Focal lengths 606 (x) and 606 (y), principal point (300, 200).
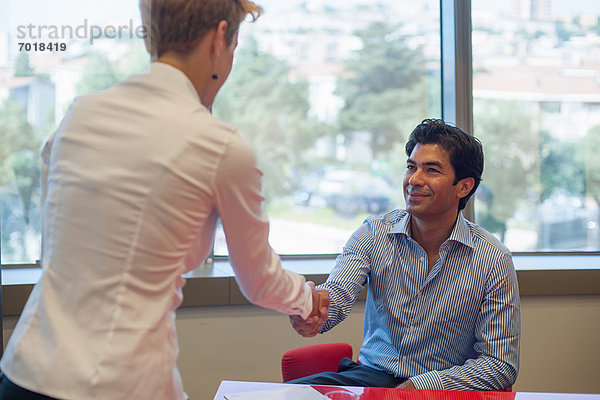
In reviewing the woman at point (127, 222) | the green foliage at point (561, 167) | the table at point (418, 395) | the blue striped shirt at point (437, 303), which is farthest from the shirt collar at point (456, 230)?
the green foliage at point (561, 167)

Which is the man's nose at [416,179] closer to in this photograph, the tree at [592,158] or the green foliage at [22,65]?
the tree at [592,158]

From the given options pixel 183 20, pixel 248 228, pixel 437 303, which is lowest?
pixel 437 303

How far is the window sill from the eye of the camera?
2.79 metres

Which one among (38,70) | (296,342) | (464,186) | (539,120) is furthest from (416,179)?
(38,70)

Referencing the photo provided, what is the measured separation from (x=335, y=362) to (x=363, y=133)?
5.00 ft

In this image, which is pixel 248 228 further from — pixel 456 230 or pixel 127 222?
pixel 456 230

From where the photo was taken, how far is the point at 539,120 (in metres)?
3.64

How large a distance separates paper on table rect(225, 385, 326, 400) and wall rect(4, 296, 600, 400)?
1360mm

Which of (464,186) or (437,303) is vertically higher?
(464,186)

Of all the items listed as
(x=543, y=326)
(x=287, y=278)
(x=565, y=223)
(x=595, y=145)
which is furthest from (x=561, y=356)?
(x=287, y=278)

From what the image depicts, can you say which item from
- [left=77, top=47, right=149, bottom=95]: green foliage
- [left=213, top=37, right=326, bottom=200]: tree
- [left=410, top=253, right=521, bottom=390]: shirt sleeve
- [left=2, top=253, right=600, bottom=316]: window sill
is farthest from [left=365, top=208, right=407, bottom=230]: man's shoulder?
[left=77, top=47, right=149, bottom=95]: green foliage

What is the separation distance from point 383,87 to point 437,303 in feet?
5.27

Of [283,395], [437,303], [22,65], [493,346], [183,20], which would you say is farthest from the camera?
[22,65]

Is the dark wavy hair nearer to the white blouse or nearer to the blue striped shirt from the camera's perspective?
the blue striped shirt
